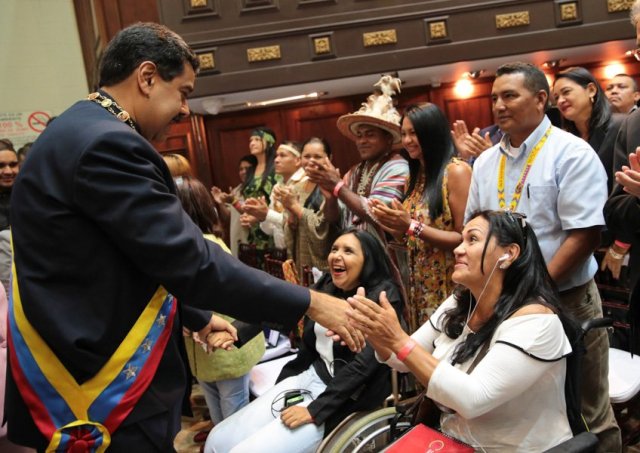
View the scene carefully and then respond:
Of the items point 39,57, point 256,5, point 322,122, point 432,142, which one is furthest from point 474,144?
point 39,57

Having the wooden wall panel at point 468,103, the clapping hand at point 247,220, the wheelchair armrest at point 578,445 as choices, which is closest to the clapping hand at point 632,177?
the wheelchair armrest at point 578,445

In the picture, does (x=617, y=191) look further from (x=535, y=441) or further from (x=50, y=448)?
(x=50, y=448)

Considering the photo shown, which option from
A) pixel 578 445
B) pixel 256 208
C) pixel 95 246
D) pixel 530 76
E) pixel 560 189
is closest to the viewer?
pixel 95 246


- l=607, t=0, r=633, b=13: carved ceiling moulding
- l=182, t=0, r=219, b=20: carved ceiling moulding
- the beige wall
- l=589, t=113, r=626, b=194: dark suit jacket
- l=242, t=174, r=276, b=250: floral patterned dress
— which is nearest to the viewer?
l=589, t=113, r=626, b=194: dark suit jacket

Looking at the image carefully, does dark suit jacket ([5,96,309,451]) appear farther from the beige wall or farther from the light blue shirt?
the beige wall

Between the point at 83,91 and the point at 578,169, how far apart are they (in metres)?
5.38

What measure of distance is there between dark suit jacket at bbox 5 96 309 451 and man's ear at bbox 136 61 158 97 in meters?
0.12

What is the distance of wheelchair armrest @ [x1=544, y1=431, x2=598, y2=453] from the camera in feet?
5.23

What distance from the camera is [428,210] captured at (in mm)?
2836

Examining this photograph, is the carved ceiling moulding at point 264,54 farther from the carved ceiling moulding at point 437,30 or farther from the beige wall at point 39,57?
the beige wall at point 39,57

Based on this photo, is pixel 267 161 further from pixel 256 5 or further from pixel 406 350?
pixel 406 350

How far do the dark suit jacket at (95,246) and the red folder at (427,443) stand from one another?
0.83 m

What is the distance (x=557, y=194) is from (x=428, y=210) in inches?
26.7

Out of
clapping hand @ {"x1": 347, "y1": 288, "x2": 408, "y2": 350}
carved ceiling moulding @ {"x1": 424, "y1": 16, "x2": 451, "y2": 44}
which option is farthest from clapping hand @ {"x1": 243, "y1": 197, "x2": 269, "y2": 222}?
carved ceiling moulding @ {"x1": 424, "y1": 16, "x2": 451, "y2": 44}
